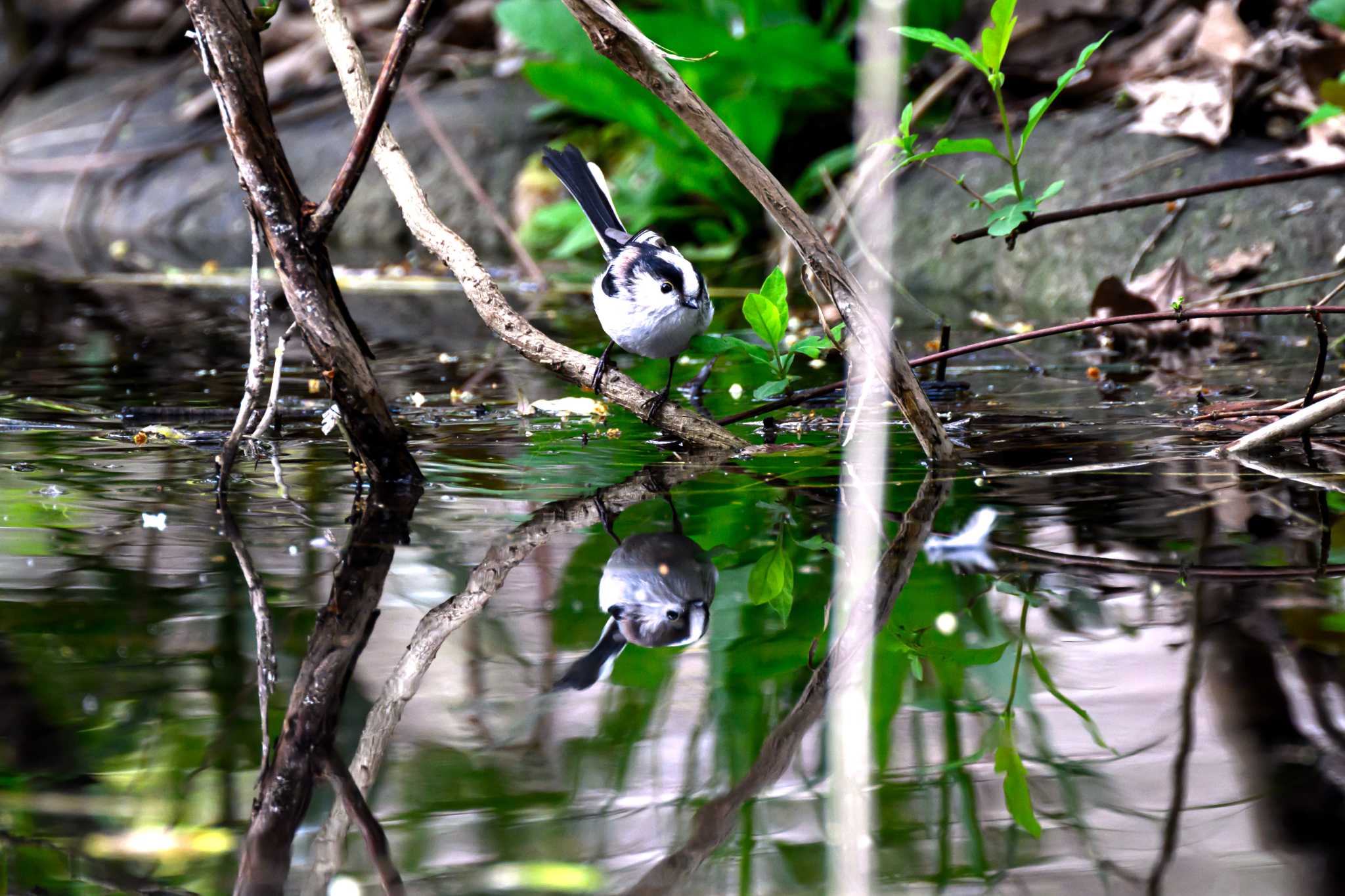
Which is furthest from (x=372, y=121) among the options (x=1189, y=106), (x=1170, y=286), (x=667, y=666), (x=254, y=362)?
(x=1189, y=106)

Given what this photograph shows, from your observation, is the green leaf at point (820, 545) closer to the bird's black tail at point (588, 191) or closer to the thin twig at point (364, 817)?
the thin twig at point (364, 817)

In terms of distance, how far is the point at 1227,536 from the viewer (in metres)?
2.06

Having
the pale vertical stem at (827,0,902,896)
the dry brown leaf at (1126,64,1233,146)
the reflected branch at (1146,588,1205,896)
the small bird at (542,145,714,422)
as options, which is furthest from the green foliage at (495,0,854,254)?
the reflected branch at (1146,588,1205,896)

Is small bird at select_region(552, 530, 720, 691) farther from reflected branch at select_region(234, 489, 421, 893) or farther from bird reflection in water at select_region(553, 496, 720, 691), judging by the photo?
reflected branch at select_region(234, 489, 421, 893)

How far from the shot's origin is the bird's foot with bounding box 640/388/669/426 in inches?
108

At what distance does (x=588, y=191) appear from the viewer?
3.41 meters

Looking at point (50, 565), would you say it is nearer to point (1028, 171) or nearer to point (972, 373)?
point (972, 373)

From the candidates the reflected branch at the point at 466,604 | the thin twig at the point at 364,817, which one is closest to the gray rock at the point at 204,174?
the reflected branch at the point at 466,604

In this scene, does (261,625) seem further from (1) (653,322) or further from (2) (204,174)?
(2) (204,174)

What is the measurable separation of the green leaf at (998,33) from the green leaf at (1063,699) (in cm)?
124

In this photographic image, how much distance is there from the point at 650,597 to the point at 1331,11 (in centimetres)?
372

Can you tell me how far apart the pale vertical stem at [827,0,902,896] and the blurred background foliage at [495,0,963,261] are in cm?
349

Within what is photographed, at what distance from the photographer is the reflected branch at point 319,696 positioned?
1255 millimetres

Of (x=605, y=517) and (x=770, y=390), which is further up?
(x=770, y=390)
